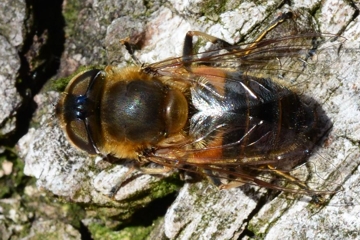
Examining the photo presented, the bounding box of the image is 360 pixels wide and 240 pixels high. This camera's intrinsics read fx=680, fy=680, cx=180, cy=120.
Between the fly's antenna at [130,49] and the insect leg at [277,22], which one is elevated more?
the insect leg at [277,22]

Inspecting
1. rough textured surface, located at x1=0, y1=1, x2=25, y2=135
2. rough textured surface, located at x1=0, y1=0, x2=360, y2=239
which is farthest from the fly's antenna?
rough textured surface, located at x1=0, y1=1, x2=25, y2=135

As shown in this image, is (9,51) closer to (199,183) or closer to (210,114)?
(210,114)

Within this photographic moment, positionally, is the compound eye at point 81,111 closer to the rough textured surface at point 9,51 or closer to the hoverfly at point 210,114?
the hoverfly at point 210,114

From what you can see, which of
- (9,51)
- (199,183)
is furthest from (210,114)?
(9,51)

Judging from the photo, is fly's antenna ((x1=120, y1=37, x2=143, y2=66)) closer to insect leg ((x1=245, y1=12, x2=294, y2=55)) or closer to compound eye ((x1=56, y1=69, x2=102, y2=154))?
compound eye ((x1=56, y1=69, x2=102, y2=154))

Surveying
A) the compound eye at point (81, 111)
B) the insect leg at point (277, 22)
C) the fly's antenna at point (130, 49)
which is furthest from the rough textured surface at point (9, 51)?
the insect leg at point (277, 22)

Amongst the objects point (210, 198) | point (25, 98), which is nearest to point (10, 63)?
point (25, 98)

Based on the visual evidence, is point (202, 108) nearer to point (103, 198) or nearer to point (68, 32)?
point (103, 198)
